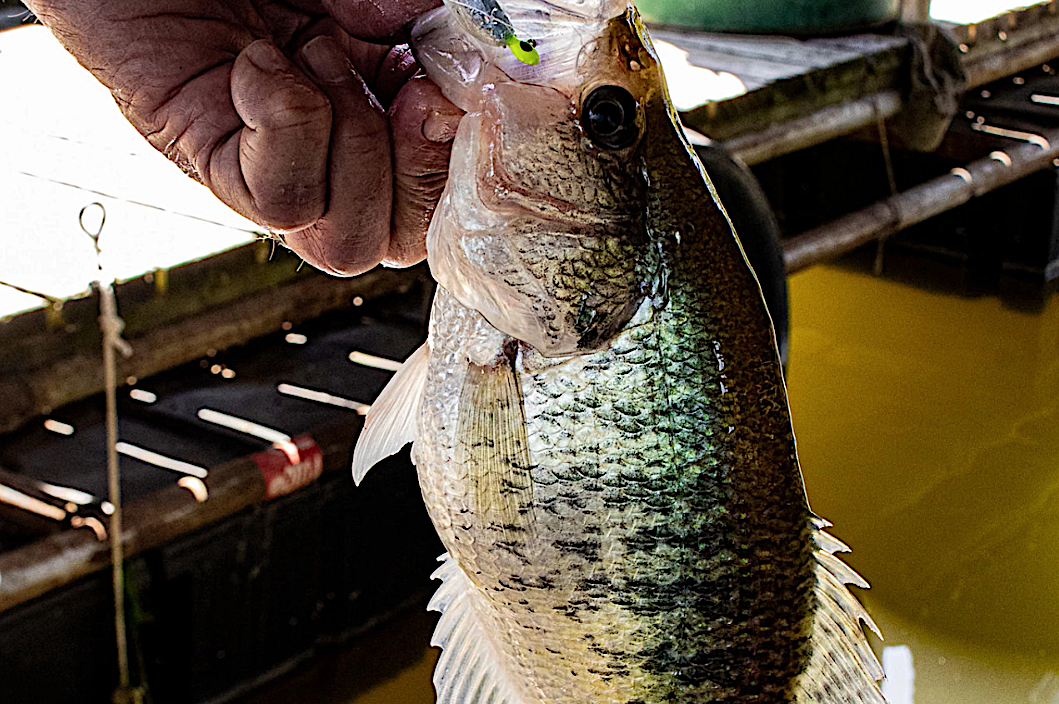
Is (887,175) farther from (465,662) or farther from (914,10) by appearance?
(465,662)

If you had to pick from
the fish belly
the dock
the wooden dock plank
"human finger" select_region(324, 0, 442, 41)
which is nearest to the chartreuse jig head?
"human finger" select_region(324, 0, 442, 41)

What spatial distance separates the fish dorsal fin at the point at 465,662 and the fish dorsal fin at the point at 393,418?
151mm

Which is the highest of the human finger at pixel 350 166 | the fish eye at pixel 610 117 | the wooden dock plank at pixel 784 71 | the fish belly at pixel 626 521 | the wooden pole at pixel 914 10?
the fish eye at pixel 610 117

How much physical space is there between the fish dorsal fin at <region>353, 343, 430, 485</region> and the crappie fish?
0.22 ft

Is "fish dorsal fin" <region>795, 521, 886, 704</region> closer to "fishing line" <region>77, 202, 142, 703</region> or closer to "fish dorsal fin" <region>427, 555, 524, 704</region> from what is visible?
"fish dorsal fin" <region>427, 555, 524, 704</region>

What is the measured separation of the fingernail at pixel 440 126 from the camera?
1218 millimetres

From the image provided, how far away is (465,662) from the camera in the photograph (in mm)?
1391

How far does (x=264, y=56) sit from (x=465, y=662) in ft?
2.29

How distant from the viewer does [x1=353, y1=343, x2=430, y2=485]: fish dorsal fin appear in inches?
51.4

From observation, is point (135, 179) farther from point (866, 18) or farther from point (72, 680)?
point (866, 18)

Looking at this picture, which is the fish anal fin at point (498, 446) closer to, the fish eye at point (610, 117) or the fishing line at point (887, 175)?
the fish eye at point (610, 117)

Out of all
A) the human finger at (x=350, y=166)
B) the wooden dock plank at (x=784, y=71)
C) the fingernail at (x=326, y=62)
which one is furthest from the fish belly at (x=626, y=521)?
the wooden dock plank at (x=784, y=71)

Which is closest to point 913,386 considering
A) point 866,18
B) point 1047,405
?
point 1047,405

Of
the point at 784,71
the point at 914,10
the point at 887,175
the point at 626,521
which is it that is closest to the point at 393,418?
the point at 626,521
